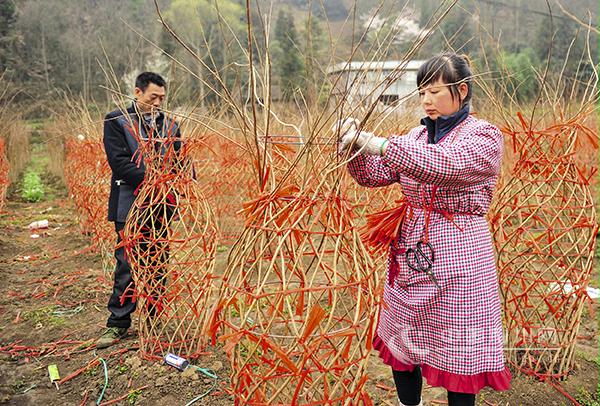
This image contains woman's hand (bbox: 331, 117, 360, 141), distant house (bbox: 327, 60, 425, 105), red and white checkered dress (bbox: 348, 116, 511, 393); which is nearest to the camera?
distant house (bbox: 327, 60, 425, 105)

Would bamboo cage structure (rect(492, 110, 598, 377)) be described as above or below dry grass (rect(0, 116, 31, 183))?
above

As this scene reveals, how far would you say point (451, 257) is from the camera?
163 cm

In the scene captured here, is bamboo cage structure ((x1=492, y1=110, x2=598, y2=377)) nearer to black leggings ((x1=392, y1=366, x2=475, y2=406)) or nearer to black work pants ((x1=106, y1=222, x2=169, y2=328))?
black leggings ((x1=392, y1=366, x2=475, y2=406))

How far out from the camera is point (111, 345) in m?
3.04

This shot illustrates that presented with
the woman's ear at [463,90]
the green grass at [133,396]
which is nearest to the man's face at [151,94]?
the green grass at [133,396]

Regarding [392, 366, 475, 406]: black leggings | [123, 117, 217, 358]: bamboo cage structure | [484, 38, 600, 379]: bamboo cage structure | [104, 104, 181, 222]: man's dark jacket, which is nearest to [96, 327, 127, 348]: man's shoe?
[123, 117, 217, 358]: bamboo cage structure

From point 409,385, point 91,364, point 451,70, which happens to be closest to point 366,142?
point 451,70

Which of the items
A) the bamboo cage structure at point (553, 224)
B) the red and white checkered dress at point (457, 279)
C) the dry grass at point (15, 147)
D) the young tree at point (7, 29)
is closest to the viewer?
the red and white checkered dress at point (457, 279)

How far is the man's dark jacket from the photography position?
2.86 metres

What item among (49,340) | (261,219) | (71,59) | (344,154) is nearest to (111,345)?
(49,340)

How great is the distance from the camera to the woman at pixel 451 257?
159 centimetres

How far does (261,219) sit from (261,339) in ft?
1.16

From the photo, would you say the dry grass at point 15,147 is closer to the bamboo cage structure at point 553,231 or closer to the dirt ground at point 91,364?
the dirt ground at point 91,364

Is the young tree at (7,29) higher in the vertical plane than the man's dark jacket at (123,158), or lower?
higher
